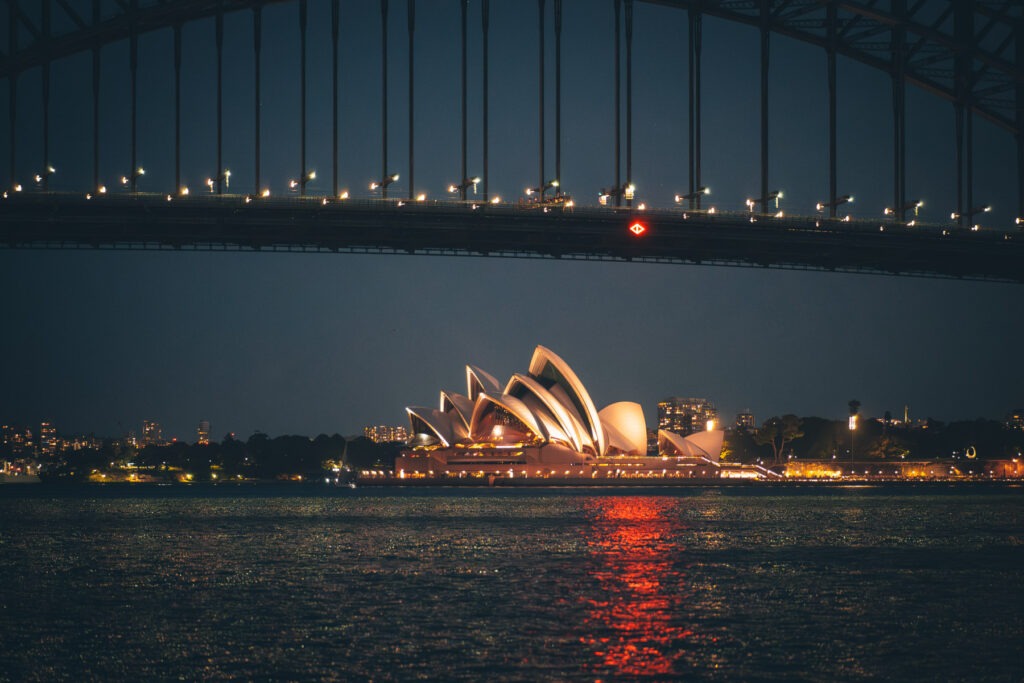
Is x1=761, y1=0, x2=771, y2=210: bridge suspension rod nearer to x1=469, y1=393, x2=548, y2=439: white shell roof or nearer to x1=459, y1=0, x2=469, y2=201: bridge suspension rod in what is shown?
x1=459, y1=0, x2=469, y2=201: bridge suspension rod

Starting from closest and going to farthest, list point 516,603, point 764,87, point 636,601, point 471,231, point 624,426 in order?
point 516,603 → point 636,601 → point 471,231 → point 764,87 → point 624,426

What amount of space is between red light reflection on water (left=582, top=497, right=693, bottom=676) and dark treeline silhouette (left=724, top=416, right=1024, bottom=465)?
8269 centimetres

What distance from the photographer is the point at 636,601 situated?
18594 mm

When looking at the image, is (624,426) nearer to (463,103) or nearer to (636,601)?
(463,103)

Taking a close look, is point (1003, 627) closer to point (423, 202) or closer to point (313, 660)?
point (313, 660)

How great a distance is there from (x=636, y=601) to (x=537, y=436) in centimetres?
6996

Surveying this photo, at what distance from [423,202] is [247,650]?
81.1ft

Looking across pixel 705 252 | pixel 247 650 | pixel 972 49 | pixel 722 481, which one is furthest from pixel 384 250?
pixel 722 481

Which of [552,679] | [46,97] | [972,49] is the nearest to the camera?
[552,679]

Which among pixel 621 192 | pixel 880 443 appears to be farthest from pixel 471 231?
pixel 880 443

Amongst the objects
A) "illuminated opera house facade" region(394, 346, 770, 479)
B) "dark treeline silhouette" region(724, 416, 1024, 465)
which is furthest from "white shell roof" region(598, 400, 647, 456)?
"dark treeline silhouette" region(724, 416, 1024, 465)

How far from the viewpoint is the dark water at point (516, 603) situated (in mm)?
13406

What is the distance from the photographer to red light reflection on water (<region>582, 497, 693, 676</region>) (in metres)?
13.9

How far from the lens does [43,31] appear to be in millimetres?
37875
